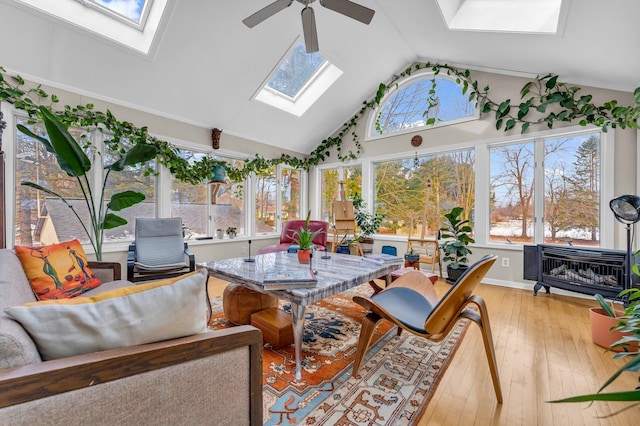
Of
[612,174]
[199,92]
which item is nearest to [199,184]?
[199,92]

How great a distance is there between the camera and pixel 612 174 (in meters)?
3.36

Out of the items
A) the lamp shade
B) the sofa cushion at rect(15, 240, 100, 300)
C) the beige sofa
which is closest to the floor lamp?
the lamp shade

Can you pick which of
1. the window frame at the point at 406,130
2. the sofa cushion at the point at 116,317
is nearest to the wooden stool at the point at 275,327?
the sofa cushion at the point at 116,317

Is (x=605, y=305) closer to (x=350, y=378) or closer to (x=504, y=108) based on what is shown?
(x=350, y=378)

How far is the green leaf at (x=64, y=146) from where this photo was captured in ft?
7.57

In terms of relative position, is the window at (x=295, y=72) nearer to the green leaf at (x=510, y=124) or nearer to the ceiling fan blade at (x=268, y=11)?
the ceiling fan blade at (x=268, y=11)

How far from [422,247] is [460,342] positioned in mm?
2662

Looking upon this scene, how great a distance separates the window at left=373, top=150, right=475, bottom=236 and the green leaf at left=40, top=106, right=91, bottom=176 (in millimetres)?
4508

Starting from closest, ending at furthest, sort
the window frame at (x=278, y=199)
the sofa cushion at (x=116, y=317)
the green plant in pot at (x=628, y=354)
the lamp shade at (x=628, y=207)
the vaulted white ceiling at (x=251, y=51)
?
1. the green plant in pot at (x=628, y=354)
2. the sofa cushion at (x=116, y=317)
3. the lamp shade at (x=628, y=207)
4. the vaulted white ceiling at (x=251, y=51)
5. the window frame at (x=278, y=199)

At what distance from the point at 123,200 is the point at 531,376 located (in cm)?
381

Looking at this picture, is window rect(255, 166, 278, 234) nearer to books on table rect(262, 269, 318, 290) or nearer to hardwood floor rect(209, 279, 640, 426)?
books on table rect(262, 269, 318, 290)

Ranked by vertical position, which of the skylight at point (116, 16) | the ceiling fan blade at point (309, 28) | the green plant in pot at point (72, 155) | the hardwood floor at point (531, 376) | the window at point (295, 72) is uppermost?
the window at point (295, 72)

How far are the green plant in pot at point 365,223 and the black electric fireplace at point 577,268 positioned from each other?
231cm

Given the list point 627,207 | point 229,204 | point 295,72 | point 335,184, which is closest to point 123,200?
point 229,204
